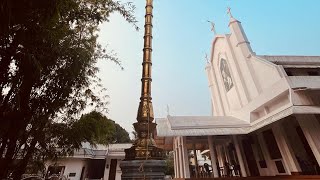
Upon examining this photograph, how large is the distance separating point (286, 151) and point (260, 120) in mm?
1913

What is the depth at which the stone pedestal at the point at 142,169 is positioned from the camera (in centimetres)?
247

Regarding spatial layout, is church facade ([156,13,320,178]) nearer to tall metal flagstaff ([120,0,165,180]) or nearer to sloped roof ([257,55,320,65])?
sloped roof ([257,55,320,65])

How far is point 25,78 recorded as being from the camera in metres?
3.87

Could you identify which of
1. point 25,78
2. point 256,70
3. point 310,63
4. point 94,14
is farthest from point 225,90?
point 25,78

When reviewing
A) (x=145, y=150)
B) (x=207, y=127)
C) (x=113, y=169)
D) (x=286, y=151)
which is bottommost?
(x=145, y=150)

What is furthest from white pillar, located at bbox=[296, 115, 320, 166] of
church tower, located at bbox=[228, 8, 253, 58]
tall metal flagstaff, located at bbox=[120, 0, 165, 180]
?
tall metal flagstaff, located at bbox=[120, 0, 165, 180]

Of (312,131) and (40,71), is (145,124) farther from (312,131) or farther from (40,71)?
(312,131)

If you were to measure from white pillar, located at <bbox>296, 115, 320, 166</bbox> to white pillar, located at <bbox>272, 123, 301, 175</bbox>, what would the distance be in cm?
155

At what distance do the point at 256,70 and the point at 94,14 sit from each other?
9839mm

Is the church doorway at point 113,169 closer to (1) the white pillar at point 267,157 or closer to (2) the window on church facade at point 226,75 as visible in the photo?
(2) the window on church facade at point 226,75

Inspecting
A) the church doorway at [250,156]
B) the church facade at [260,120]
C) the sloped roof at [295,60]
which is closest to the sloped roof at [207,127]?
the church facade at [260,120]

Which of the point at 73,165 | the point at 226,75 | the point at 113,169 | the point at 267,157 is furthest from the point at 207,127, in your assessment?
the point at 73,165

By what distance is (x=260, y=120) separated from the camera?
386 inches

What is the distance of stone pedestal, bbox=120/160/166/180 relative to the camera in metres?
2.47
